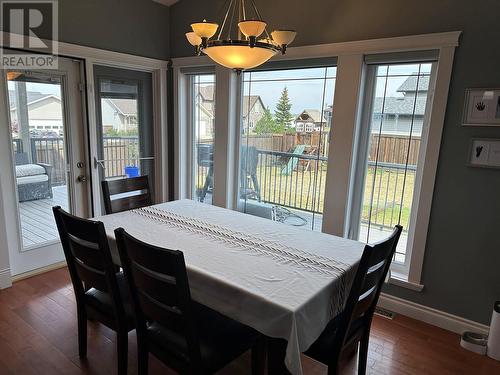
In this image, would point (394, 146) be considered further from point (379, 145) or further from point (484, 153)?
point (484, 153)

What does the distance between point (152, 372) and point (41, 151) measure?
2.21 metres

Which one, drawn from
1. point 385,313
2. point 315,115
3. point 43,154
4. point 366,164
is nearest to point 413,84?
point 366,164

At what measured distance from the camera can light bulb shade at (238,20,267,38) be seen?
163 cm

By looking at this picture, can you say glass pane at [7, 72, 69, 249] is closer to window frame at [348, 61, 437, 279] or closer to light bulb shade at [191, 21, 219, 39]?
light bulb shade at [191, 21, 219, 39]

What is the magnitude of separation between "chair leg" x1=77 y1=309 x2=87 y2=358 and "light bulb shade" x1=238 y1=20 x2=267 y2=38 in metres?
1.80

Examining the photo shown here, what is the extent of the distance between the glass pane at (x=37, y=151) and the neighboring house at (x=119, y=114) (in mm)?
434

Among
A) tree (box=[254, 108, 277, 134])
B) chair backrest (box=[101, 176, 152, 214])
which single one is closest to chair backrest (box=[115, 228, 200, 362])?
chair backrest (box=[101, 176, 152, 214])

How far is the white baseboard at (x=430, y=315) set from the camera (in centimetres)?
246

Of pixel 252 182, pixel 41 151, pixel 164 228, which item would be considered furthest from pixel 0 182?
pixel 252 182

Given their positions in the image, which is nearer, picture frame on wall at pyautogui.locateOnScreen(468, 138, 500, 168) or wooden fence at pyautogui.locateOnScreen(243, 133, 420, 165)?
picture frame on wall at pyautogui.locateOnScreen(468, 138, 500, 168)

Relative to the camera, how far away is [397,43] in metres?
2.45

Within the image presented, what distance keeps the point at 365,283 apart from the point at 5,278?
2903 mm

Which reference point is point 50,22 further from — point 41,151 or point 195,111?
point 195,111

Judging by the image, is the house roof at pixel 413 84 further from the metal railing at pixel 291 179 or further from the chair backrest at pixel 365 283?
the chair backrest at pixel 365 283
